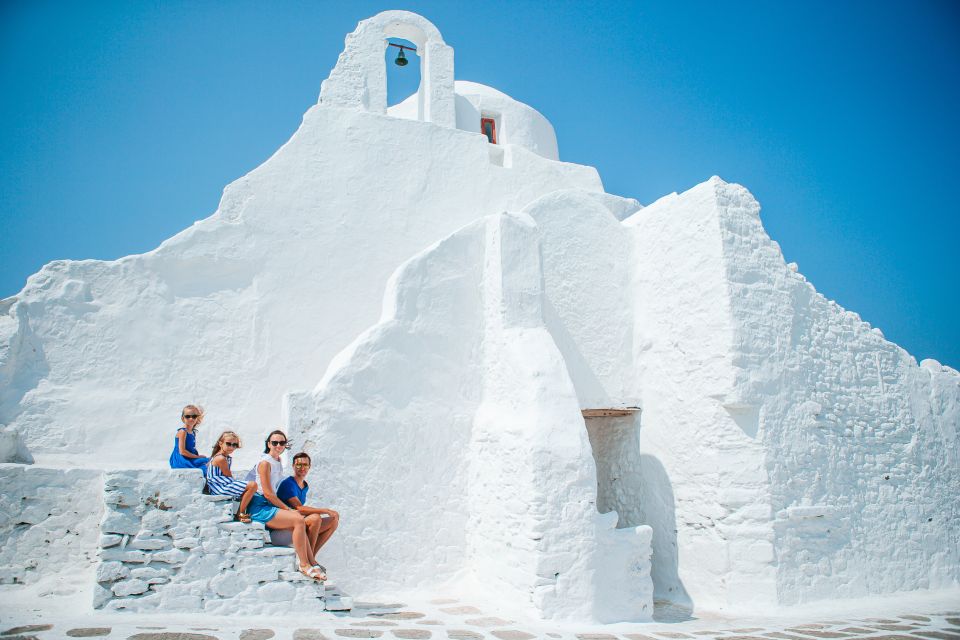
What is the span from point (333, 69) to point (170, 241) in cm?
350

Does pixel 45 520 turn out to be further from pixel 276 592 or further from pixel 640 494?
pixel 640 494

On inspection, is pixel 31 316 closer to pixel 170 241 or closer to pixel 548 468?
pixel 170 241

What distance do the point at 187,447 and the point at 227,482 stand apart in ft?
2.04

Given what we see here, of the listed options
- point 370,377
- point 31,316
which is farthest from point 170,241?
point 370,377

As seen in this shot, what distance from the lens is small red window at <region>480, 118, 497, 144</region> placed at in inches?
503

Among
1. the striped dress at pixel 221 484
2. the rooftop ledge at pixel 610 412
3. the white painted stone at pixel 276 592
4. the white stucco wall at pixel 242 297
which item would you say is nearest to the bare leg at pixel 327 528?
the white painted stone at pixel 276 592

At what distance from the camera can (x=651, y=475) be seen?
29.5 ft

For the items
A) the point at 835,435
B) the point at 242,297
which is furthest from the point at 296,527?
the point at 835,435

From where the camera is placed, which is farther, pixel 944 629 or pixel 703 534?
pixel 703 534

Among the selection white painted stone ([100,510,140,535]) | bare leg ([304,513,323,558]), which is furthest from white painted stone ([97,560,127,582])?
bare leg ([304,513,323,558])

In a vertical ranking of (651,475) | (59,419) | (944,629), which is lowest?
(944,629)

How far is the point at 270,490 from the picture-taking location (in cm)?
615

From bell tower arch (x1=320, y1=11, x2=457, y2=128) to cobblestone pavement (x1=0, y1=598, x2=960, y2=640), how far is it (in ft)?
22.6

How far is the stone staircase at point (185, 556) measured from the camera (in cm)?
570
